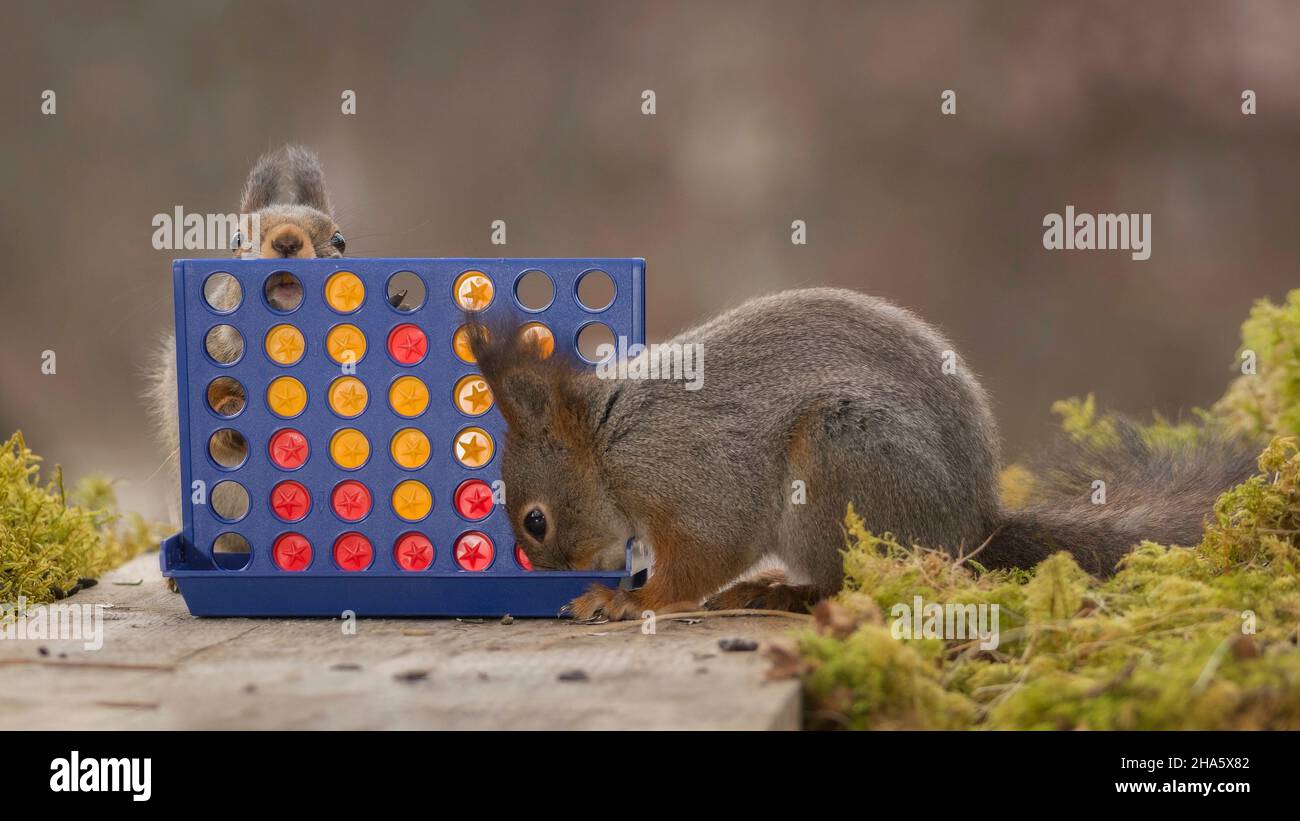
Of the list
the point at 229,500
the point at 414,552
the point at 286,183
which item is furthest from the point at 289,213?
the point at 414,552

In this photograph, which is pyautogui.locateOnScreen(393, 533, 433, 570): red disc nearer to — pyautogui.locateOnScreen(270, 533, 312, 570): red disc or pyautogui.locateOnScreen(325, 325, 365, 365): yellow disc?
pyautogui.locateOnScreen(270, 533, 312, 570): red disc

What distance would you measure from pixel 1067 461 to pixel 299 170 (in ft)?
9.00

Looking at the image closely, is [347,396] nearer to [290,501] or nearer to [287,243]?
[290,501]

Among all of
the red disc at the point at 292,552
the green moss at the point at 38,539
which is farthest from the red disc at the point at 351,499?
the green moss at the point at 38,539

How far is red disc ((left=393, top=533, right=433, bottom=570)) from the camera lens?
3.23 metres

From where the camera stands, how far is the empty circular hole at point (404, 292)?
3.24m

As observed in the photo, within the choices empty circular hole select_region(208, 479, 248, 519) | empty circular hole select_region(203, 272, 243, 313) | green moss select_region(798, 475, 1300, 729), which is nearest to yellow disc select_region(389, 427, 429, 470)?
empty circular hole select_region(208, 479, 248, 519)

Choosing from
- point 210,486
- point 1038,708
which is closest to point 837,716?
point 1038,708

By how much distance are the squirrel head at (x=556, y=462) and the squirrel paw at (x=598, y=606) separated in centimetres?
18

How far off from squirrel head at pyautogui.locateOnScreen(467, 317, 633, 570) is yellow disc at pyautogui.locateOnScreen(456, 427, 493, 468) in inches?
2.1

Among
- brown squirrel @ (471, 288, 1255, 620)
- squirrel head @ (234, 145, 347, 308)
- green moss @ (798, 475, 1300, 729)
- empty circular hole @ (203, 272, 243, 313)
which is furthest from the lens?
empty circular hole @ (203, 272, 243, 313)

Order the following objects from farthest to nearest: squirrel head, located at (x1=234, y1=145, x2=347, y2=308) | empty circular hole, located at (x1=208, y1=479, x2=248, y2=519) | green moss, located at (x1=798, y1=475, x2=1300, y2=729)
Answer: squirrel head, located at (x1=234, y1=145, x2=347, y2=308) < empty circular hole, located at (x1=208, y1=479, x2=248, y2=519) < green moss, located at (x1=798, y1=475, x2=1300, y2=729)

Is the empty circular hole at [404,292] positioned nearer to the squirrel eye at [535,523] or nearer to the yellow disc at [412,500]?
the yellow disc at [412,500]
